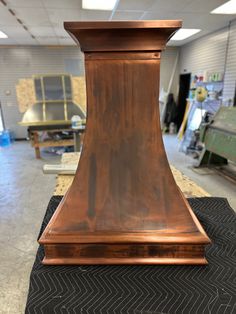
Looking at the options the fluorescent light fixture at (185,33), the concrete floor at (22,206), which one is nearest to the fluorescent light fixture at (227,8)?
the fluorescent light fixture at (185,33)

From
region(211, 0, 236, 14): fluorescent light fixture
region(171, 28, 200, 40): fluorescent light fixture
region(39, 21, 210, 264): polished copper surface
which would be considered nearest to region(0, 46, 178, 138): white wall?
region(171, 28, 200, 40): fluorescent light fixture

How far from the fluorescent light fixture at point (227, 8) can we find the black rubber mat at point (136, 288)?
426 centimetres

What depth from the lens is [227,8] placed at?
4.11m

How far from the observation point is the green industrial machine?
3773 mm

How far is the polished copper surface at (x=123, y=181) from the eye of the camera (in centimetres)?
95

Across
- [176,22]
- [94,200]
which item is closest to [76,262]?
[94,200]

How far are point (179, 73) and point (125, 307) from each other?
836 cm

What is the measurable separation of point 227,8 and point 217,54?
5.33 ft

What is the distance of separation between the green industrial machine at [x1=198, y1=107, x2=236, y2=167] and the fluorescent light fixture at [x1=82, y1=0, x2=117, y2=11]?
8.73ft

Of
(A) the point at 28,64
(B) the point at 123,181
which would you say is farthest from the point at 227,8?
(A) the point at 28,64

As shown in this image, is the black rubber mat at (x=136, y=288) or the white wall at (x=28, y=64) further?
the white wall at (x=28, y=64)

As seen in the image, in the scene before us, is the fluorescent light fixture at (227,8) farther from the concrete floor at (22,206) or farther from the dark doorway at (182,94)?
the dark doorway at (182,94)

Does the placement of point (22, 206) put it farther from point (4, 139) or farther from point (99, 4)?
point (4, 139)

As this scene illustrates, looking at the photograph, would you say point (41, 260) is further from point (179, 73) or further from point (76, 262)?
point (179, 73)
